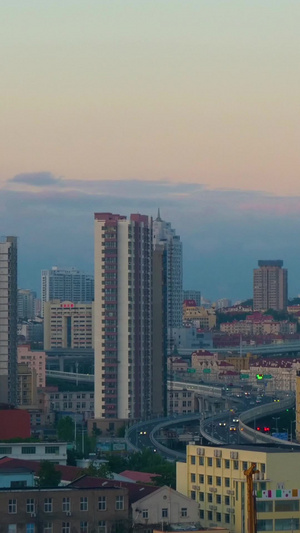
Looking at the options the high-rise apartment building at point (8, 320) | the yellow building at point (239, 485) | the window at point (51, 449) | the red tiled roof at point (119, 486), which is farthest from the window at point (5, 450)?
the high-rise apartment building at point (8, 320)

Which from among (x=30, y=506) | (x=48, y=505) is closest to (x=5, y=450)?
(x=48, y=505)

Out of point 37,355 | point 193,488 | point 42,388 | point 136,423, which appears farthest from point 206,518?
point 37,355

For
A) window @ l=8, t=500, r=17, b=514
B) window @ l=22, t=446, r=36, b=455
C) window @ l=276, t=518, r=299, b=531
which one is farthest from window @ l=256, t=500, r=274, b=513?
window @ l=22, t=446, r=36, b=455

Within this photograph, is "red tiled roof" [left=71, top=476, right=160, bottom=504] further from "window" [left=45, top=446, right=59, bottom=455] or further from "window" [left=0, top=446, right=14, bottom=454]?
"window" [left=0, top=446, right=14, bottom=454]

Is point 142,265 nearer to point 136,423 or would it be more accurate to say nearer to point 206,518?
point 136,423

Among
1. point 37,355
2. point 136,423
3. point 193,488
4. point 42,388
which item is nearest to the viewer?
point 193,488
